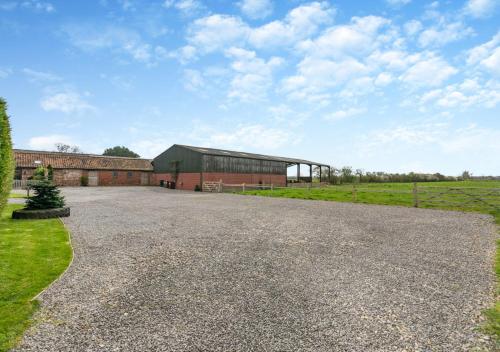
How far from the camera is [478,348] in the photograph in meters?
3.76

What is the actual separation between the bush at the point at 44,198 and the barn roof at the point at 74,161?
106 ft

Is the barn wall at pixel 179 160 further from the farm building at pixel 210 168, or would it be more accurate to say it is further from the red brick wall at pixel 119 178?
the red brick wall at pixel 119 178

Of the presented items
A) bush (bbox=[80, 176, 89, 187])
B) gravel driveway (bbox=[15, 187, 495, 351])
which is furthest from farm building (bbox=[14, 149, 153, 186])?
gravel driveway (bbox=[15, 187, 495, 351])

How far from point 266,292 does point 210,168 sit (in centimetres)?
3121

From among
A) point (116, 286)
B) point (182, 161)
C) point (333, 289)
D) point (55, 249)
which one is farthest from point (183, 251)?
point (182, 161)

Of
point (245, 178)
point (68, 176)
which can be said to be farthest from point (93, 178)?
point (245, 178)

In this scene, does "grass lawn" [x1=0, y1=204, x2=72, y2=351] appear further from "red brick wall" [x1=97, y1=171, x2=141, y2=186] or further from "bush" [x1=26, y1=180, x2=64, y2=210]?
"red brick wall" [x1=97, y1=171, x2=141, y2=186]

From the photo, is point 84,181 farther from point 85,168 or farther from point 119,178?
point 119,178

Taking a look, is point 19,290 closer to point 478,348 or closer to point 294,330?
point 294,330

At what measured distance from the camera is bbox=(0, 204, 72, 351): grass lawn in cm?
425

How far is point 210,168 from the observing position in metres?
35.9

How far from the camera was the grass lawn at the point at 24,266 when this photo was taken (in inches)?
167

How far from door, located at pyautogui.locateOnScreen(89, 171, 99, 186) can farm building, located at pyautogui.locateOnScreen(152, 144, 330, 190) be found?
902 cm

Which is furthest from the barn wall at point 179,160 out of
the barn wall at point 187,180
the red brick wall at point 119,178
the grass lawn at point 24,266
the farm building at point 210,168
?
the grass lawn at point 24,266
